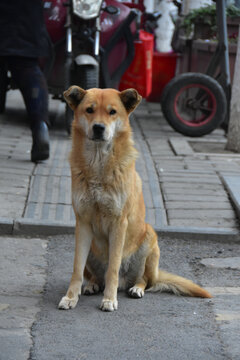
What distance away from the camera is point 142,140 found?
26.9ft

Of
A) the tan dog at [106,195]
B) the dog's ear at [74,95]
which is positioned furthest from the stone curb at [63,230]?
the dog's ear at [74,95]

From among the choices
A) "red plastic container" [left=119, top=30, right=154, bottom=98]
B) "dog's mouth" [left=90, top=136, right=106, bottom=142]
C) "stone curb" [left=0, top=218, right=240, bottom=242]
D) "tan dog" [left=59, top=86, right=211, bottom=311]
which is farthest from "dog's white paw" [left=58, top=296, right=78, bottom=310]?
"red plastic container" [left=119, top=30, right=154, bottom=98]

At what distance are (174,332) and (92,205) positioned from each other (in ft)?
2.80

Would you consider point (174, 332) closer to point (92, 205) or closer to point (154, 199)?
point (92, 205)

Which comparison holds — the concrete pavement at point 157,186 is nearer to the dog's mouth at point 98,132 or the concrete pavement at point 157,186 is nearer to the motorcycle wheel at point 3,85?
the motorcycle wheel at point 3,85

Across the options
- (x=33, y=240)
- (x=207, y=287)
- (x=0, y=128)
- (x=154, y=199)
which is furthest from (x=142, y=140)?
(x=207, y=287)

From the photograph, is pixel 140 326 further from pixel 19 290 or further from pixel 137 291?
pixel 19 290

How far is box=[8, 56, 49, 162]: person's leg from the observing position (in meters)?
6.42

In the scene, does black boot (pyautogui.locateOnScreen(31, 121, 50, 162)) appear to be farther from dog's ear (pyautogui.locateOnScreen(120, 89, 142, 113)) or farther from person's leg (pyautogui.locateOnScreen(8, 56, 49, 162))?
dog's ear (pyautogui.locateOnScreen(120, 89, 142, 113))

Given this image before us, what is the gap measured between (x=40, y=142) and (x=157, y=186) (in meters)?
1.23

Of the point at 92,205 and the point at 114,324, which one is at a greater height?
the point at 92,205

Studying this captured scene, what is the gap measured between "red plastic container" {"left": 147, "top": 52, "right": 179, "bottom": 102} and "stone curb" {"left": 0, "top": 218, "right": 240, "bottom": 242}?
6824 mm

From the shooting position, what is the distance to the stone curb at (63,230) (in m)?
4.95

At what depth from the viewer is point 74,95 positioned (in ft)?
12.4
